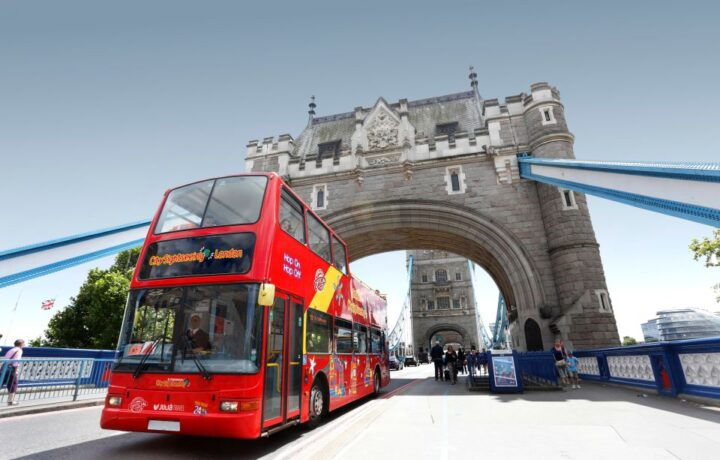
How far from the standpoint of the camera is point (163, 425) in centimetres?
375

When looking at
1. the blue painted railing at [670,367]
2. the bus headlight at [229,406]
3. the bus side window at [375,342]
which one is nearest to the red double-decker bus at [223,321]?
the bus headlight at [229,406]

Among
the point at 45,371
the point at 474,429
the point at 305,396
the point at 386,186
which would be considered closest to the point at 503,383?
the point at 474,429

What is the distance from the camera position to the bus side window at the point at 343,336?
670 centimetres

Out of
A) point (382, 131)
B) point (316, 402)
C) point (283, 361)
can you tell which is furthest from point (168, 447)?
point (382, 131)

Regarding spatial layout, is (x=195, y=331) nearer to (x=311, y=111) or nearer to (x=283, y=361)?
(x=283, y=361)

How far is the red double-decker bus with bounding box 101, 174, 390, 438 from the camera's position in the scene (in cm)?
378

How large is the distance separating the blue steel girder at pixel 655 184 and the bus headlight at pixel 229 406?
25.6ft

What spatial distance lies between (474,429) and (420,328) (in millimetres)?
44060

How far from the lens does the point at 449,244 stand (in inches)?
682

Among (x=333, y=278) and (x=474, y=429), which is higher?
(x=333, y=278)

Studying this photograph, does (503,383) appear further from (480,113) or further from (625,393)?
(480,113)

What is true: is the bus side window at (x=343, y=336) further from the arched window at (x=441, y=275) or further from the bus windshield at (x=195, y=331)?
the arched window at (x=441, y=275)

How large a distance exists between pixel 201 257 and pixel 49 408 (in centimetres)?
596

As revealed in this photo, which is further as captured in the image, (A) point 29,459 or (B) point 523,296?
(B) point 523,296
